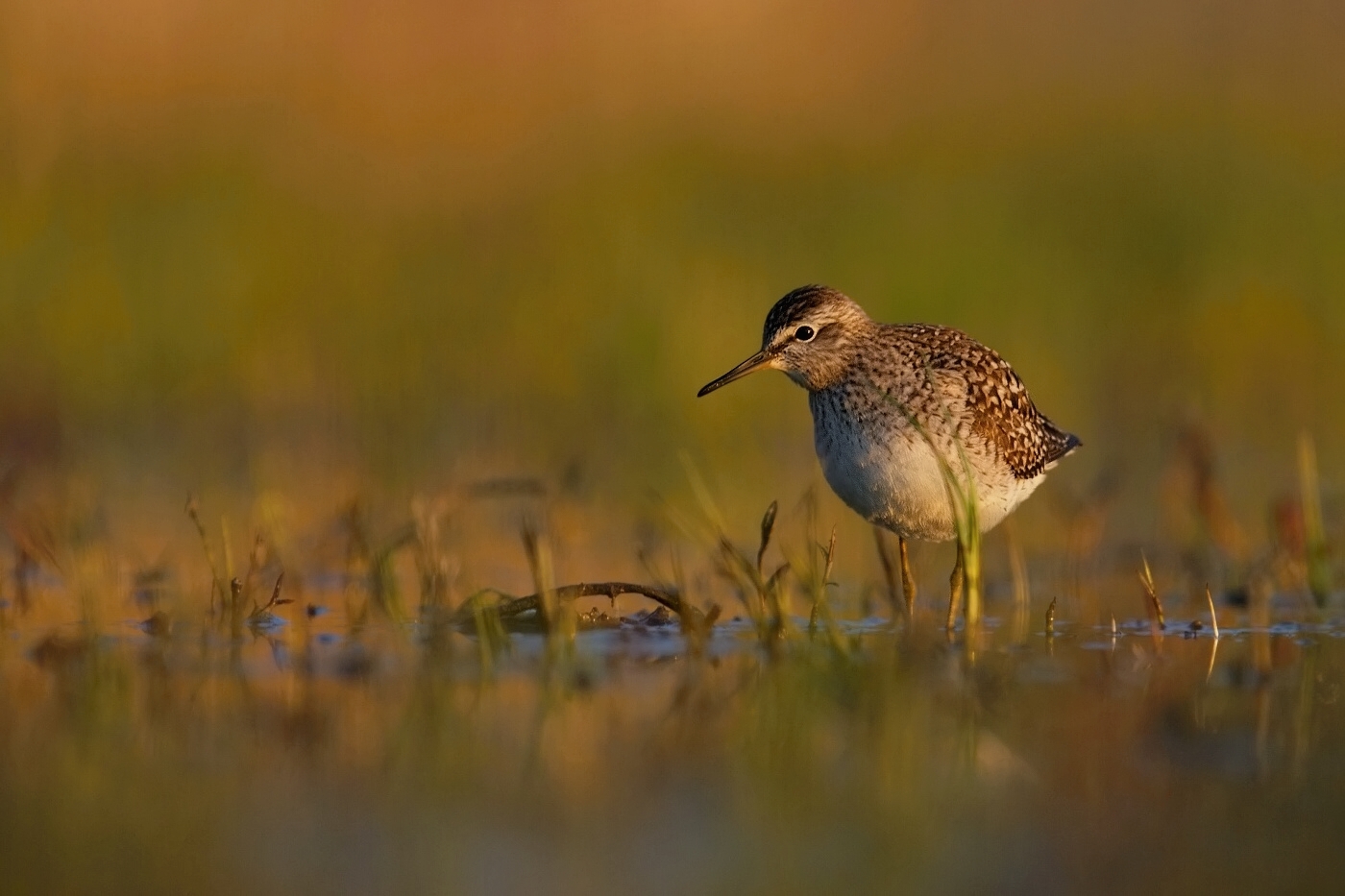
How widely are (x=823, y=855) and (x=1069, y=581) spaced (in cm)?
→ 409

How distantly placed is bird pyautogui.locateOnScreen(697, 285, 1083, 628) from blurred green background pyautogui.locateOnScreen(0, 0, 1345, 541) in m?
1.40

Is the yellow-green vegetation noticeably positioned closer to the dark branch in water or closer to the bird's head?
the dark branch in water

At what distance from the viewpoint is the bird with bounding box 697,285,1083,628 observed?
7.12 m

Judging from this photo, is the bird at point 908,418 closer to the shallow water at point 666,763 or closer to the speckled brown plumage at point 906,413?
the speckled brown plumage at point 906,413

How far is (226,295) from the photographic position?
11859 millimetres

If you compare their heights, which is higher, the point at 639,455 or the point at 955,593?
the point at 639,455

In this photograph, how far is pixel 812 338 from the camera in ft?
25.7

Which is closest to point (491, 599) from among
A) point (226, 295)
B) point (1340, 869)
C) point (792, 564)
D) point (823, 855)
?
point (792, 564)

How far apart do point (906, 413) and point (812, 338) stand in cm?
94

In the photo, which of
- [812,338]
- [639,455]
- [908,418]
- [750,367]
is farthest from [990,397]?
[639,455]

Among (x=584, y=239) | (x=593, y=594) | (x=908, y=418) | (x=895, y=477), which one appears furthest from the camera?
(x=584, y=239)

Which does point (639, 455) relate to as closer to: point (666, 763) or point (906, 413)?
point (906, 413)

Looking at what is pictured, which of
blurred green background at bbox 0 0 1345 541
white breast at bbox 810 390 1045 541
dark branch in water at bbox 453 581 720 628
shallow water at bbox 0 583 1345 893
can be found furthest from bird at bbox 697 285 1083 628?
blurred green background at bbox 0 0 1345 541

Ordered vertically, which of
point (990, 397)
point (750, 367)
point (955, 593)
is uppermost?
point (750, 367)
